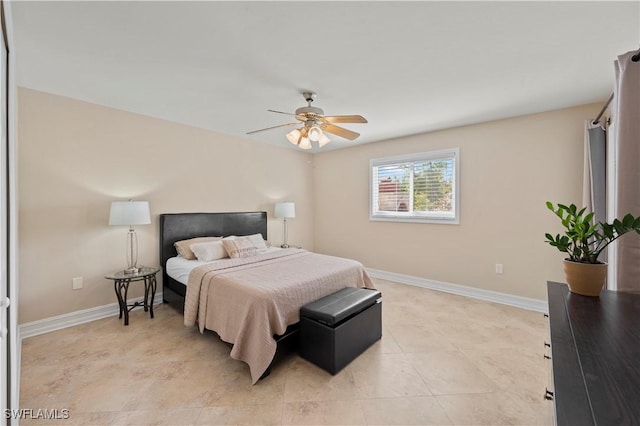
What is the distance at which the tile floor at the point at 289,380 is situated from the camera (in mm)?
1640

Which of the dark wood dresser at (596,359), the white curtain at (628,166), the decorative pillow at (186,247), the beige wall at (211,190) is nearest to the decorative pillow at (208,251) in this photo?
the decorative pillow at (186,247)

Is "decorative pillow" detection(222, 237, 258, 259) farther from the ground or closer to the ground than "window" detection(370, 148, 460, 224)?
closer to the ground

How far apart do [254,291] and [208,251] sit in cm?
145

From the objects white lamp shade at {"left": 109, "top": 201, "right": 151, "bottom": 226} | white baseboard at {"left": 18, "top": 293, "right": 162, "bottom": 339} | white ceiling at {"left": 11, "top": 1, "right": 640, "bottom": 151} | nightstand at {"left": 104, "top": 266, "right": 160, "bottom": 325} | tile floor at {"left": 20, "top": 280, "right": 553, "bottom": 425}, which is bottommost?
tile floor at {"left": 20, "top": 280, "right": 553, "bottom": 425}

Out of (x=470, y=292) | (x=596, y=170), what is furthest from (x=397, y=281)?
(x=596, y=170)

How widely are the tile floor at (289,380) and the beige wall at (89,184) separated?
542 mm

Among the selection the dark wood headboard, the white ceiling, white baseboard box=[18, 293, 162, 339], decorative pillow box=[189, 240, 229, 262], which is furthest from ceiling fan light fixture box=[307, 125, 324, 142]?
white baseboard box=[18, 293, 162, 339]

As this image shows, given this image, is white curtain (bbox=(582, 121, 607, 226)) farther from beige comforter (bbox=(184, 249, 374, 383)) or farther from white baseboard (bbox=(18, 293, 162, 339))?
white baseboard (bbox=(18, 293, 162, 339))

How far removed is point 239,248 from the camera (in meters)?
3.43

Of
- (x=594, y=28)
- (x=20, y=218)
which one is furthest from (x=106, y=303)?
(x=594, y=28)

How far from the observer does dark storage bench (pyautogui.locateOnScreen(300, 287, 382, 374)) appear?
2.00 m

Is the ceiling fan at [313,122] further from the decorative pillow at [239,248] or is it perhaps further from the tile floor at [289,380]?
the tile floor at [289,380]

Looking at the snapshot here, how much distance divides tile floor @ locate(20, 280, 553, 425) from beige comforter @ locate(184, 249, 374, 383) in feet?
0.76

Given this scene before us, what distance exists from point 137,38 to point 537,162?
416 centimetres
